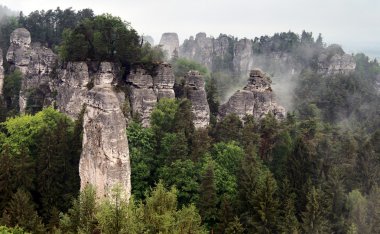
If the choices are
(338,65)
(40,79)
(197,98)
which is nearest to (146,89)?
(197,98)

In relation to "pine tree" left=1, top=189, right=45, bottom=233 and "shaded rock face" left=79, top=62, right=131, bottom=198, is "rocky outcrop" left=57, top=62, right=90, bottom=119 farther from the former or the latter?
"pine tree" left=1, top=189, right=45, bottom=233

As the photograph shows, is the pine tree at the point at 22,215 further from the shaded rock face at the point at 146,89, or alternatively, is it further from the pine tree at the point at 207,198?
the shaded rock face at the point at 146,89

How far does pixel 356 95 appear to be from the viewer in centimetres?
9175

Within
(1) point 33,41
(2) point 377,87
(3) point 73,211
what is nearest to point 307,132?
(3) point 73,211

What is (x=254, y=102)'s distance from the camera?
55375mm

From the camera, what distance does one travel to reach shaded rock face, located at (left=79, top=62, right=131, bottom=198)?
35.3 m

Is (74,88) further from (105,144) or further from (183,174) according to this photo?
(183,174)

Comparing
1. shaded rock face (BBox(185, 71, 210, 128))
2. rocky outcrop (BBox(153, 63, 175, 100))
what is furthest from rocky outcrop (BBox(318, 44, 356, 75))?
rocky outcrop (BBox(153, 63, 175, 100))

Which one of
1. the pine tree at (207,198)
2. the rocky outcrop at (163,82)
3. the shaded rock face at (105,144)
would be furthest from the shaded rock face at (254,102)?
the shaded rock face at (105,144)

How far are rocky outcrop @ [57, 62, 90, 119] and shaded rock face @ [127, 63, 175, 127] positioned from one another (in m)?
4.65

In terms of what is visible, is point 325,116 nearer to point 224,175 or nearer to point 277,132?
point 277,132

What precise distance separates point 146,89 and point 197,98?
6185 mm

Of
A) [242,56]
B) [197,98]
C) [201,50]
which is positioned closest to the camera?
[197,98]

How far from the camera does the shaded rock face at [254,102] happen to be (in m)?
54.2
